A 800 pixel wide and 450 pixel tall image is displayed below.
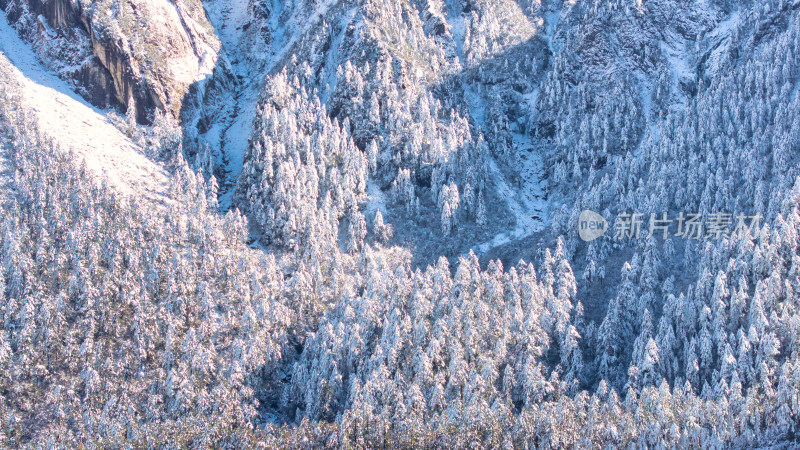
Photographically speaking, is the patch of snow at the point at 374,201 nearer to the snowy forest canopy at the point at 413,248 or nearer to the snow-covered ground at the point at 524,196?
the snowy forest canopy at the point at 413,248

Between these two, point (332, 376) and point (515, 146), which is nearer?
point (332, 376)

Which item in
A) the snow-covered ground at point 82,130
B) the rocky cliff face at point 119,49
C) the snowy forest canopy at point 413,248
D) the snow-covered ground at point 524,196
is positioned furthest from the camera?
the rocky cliff face at point 119,49

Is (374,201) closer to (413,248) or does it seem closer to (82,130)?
(413,248)

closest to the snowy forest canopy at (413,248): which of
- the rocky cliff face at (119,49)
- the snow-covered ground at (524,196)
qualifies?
the snow-covered ground at (524,196)

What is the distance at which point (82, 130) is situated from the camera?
11425 centimetres

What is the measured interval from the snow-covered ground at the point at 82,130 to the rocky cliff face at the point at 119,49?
11.2ft

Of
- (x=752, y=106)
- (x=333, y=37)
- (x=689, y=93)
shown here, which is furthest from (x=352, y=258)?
(x=689, y=93)

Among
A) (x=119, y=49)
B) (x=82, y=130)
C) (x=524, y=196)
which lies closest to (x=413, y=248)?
(x=524, y=196)

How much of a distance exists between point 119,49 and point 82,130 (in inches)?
857

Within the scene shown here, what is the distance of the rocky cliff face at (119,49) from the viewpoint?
126 meters

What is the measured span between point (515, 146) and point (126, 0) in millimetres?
84000

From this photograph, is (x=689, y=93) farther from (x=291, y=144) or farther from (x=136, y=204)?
(x=136, y=204)

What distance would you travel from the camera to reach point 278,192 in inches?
4158

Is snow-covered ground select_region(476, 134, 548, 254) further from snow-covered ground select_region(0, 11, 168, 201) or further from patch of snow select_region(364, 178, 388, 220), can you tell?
snow-covered ground select_region(0, 11, 168, 201)
